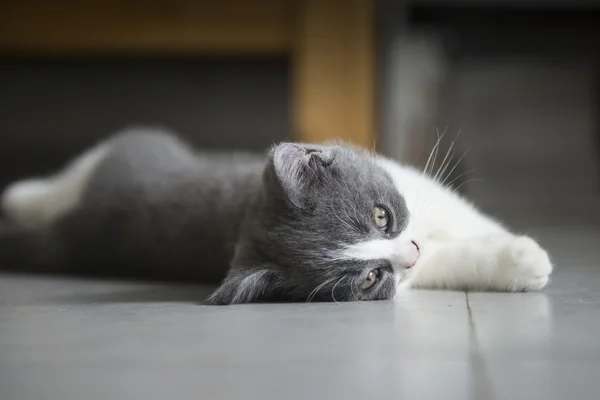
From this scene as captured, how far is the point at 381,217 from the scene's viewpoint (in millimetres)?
1507

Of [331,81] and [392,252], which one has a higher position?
[331,81]

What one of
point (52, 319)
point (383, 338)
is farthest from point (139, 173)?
point (383, 338)

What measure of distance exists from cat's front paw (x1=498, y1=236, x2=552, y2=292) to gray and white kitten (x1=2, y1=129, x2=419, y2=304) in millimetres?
173

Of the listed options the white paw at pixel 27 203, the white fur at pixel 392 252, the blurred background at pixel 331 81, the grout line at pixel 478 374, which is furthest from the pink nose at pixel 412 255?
the blurred background at pixel 331 81

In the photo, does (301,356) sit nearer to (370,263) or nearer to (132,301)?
(370,263)

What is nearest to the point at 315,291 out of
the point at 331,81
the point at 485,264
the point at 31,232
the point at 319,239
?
the point at 319,239

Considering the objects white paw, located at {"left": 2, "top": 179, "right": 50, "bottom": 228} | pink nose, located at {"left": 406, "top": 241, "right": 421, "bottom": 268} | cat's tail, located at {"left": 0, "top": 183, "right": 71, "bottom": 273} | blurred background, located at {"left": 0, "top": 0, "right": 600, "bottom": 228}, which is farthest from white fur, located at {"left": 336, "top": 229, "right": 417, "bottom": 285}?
blurred background, located at {"left": 0, "top": 0, "right": 600, "bottom": 228}

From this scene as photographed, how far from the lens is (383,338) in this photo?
1.13 meters

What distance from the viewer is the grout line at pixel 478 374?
2.75 ft

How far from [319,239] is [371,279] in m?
0.14

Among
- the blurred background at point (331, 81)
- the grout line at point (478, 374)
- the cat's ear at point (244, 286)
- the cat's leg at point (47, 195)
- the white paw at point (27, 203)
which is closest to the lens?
the grout line at point (478, 374)

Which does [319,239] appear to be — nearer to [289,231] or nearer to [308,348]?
[289,231]

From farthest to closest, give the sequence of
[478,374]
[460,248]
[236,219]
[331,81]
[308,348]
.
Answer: [331,81] → [236,219] → [460,248] → [308,348] → [478,374]

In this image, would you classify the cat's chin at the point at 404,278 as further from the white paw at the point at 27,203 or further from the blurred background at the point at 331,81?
the blurred background at the point at 331,81
